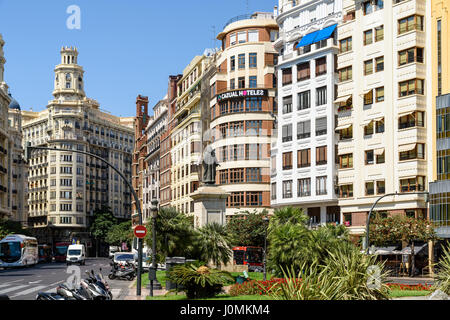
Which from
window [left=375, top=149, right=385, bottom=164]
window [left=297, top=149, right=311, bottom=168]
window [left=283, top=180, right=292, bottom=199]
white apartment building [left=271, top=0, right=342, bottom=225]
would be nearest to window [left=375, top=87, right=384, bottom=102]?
window [left=375, top=149, right=385, bottom=164]

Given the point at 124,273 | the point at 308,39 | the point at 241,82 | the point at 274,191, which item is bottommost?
the point at 124,273

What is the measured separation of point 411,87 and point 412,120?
10.9 feet

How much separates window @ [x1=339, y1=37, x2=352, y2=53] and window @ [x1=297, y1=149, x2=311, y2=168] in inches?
492

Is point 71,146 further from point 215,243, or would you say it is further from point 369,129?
point 369,129

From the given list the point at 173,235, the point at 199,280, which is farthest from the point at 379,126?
the point at 199,280

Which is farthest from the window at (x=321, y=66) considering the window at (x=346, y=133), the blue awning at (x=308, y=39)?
the window at (x=346, y=133)

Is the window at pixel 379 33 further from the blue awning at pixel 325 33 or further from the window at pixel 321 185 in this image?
the window at pixel 321 185

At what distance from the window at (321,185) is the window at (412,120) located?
40.5 feet

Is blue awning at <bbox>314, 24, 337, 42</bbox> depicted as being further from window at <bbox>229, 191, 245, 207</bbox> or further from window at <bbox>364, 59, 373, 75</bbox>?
window at <bbox>229, 191, 245, 207</bbox>

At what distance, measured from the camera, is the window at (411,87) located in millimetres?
70062

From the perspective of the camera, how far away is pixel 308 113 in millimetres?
83500
